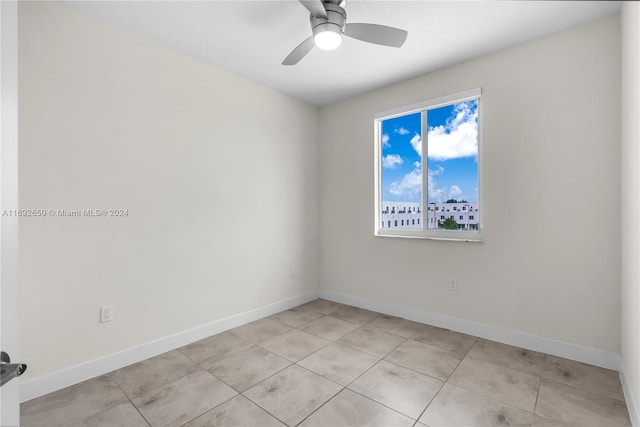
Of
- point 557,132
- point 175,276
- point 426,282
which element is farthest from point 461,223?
point 175,276

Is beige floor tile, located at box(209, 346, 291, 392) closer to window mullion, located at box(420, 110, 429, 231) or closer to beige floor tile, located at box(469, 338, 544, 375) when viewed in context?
beige floor tile, located at box(469, 338, 544, 375)

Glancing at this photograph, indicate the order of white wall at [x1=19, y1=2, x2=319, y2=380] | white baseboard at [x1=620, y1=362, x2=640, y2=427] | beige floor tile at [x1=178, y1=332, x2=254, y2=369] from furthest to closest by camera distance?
beige floor tile at [x1=178, y1=332, x2=254, y2=369] < white wall at [x1=19, y1=2, x2=319, y2=380] < white baseboard at [x1=620, y1=362, x2=640, y2=427]

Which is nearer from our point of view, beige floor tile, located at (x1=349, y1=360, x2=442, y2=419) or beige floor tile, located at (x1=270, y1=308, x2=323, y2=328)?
beige floor tile, located at (x1=349, y1=360, x2=442, y2=419)

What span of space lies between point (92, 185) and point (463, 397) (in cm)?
287

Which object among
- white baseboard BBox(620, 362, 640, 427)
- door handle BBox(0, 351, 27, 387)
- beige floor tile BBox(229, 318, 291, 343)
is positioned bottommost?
beige floor tile BBox(229, 318, 291, 343)

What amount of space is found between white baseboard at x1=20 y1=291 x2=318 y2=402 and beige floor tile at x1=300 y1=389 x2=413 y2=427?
1467 mm

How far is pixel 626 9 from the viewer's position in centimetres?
182

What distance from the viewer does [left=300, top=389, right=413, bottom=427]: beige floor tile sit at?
1.61 m

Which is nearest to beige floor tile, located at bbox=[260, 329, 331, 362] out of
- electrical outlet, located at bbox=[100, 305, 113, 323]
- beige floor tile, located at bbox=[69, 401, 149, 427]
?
beige floor tile, located at bbox=[69, 401, 149, 427]

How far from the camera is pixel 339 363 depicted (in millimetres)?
2262

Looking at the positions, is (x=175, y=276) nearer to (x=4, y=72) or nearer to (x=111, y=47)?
(x=111, y=47)

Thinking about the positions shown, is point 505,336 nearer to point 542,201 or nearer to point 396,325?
point 396,325

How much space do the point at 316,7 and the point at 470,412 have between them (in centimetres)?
246

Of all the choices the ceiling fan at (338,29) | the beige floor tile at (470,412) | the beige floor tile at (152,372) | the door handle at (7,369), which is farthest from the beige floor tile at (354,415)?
the ceiling fan at (338,29)
